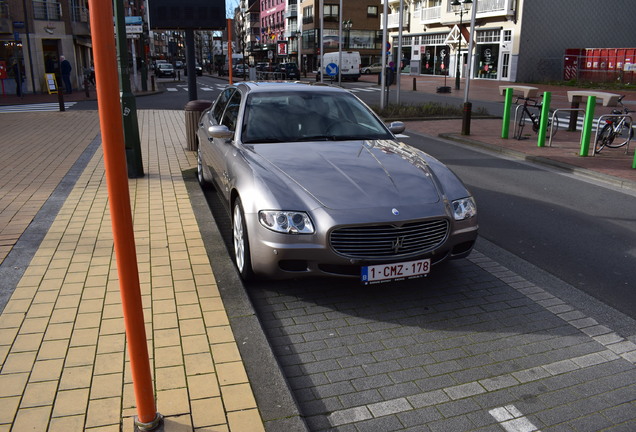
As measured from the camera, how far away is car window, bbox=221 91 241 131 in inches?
239

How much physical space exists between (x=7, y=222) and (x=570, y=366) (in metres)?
5.79

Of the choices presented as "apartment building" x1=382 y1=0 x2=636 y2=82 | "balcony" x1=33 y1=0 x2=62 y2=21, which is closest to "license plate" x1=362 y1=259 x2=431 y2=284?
"balcony" x1=33 y1=0 x2=62 y2=21

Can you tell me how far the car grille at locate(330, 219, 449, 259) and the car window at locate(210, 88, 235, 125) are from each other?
10.7ft

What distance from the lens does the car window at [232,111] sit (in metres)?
6.07

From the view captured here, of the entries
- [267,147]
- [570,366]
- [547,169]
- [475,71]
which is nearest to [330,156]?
[267,147]

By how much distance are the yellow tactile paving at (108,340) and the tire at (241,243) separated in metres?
0.28

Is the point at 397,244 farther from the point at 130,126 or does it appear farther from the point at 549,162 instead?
the point at 549,162

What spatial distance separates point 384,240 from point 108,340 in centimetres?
204

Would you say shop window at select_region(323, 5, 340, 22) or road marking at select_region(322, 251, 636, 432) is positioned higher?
shop window at select_region(323, 5, 340, 22)

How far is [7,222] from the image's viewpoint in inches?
246

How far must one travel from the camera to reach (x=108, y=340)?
11.9 ft

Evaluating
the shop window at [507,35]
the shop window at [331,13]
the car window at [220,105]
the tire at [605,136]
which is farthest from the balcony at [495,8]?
the car window at [220,105]

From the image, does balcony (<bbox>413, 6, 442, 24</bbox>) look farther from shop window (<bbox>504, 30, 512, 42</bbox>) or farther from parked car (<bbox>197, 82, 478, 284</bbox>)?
parked car (<bbox>197, 82, 478, 284</bbox>)

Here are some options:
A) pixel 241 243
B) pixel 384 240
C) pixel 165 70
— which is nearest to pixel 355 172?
pixel 384 240
